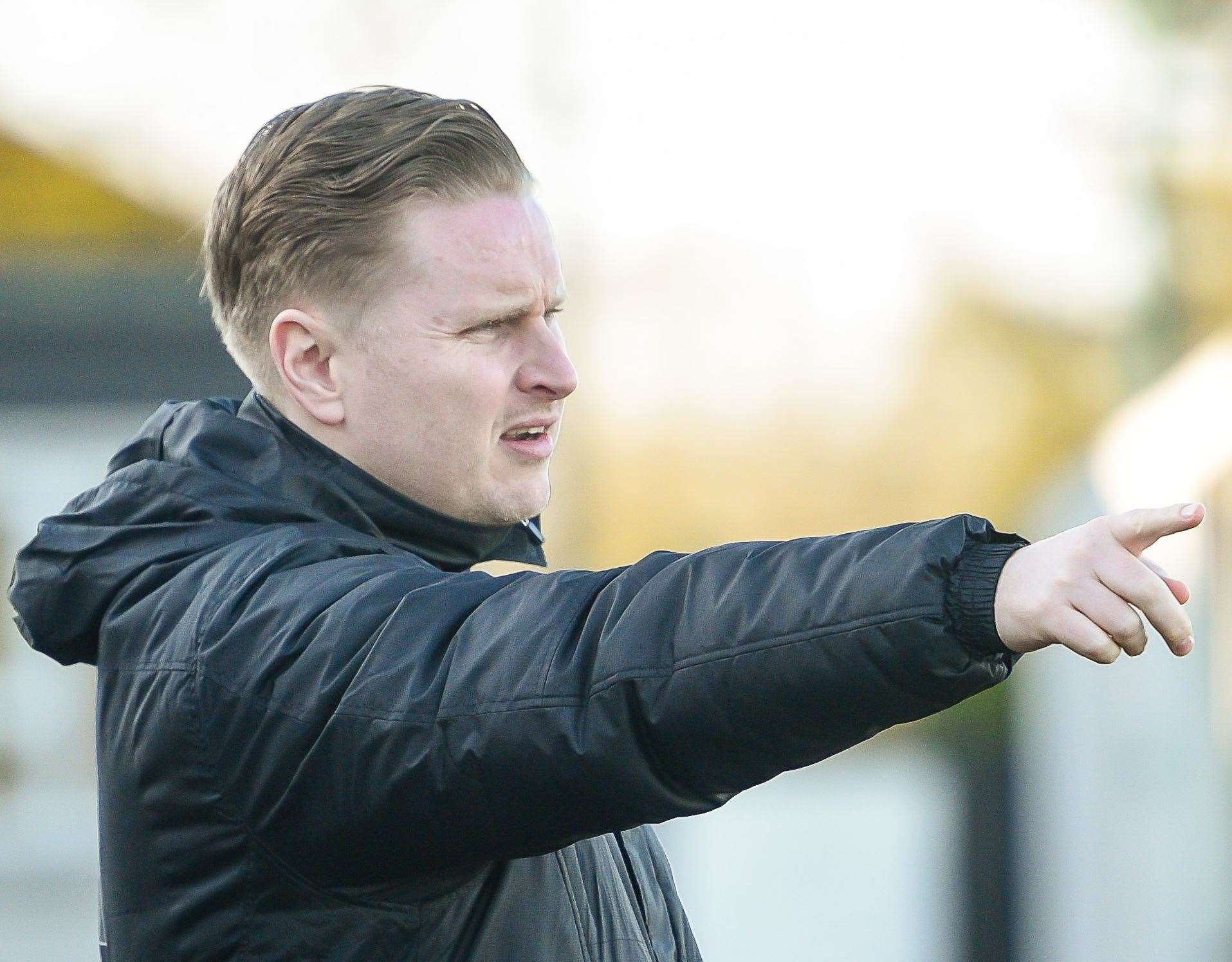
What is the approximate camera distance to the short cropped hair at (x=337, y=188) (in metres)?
1.52

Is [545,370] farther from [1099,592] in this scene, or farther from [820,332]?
[820,332]

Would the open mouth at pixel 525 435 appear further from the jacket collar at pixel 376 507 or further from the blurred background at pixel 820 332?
the blurred background at pixel 820 332

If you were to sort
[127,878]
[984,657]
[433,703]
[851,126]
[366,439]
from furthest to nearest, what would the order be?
1. [851,126]
2. [366,439]
3. [127,878]
4. [433,703]
5. [984,657]

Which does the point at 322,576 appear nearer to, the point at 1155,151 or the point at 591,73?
the point at 591,73

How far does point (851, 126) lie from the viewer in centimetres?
475

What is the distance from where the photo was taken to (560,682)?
3.59ft

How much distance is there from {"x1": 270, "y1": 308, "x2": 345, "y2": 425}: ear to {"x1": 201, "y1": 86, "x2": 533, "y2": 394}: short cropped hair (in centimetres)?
2

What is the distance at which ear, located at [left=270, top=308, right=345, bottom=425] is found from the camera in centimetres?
152

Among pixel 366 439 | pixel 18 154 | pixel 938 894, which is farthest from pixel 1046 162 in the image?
pixel 366 439

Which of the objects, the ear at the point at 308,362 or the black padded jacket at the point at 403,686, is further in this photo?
the ear at the point at 308,362

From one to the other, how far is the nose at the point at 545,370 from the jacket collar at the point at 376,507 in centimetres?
13

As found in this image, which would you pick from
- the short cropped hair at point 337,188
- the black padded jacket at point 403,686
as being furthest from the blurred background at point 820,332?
the black padded jacket at point 403,686

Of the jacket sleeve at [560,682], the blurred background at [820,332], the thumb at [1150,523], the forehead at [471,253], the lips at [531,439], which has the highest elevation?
the blurred background at [820,332]

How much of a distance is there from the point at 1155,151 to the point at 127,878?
418 centimetres
